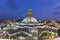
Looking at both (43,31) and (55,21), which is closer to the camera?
(43,31)

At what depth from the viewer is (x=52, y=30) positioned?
6180 mm

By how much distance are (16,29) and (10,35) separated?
436 mm

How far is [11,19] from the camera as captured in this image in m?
6.17

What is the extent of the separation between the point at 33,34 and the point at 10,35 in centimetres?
62

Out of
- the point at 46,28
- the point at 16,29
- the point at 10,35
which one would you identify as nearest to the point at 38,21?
the point at 46,28

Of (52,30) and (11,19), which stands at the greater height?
(11,19)

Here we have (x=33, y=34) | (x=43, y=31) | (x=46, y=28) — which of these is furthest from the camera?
(x=46, y=28)

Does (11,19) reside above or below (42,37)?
above

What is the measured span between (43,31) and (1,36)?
3.76 ft

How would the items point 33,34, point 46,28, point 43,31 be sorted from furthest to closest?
1. point 46,28
2. point 43,31
3. point 33,34

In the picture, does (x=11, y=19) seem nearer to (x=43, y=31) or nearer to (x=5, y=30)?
(x=5, y=30)

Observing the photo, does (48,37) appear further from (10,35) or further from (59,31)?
(10,35)

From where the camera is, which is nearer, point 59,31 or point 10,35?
point 10,35

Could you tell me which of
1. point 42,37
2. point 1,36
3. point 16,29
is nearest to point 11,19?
point 16,29
